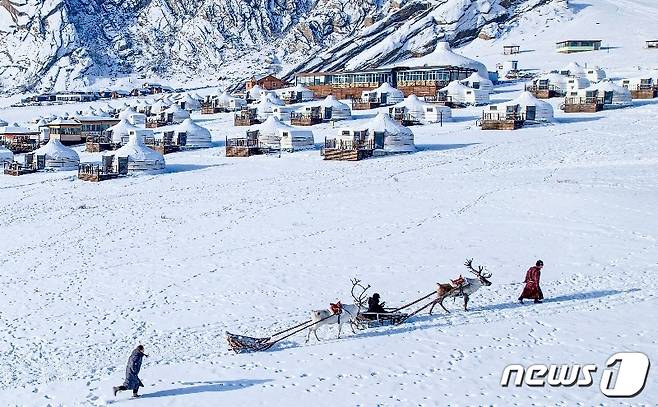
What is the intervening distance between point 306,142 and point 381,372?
39.9 metres

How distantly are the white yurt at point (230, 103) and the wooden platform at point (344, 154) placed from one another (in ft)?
141

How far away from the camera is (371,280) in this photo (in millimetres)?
23484

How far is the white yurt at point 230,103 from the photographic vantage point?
91.1 meters

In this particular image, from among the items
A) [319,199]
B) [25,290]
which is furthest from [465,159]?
[25,290]

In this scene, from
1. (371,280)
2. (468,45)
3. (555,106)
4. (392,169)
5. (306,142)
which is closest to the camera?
(371,280)

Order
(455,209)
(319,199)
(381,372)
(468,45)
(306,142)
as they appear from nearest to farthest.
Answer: (381,372)
(455,209)
(319,199)
(306,142)
(468,45)

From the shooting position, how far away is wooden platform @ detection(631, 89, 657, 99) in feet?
228

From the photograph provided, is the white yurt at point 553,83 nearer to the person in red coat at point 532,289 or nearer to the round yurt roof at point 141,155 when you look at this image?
the round yurt roof at point 141,155

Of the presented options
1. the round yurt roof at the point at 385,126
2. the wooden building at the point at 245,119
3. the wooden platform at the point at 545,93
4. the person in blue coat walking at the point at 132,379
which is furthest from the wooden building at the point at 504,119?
the person in blue coat walking at the point at 132,379

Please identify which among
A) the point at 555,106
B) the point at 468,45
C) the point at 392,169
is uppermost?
the point at 468,45

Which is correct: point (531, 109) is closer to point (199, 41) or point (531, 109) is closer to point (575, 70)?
point (575, 70)

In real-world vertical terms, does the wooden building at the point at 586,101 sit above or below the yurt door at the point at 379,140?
above

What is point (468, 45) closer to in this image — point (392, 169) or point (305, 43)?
point (305, 43)

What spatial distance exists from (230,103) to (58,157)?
131 ft
